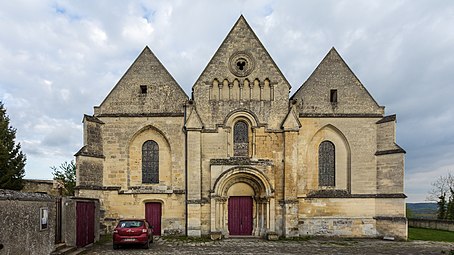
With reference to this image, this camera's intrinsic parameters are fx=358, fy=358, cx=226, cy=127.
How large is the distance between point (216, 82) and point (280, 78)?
12.3 feet

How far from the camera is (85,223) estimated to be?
15945mm

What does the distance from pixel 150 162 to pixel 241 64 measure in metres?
7.98

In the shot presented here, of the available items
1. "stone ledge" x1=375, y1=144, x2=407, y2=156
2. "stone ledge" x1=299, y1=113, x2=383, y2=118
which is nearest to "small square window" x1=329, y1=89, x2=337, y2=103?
"stone ledge" x1=299, y1=113, x2=383, y2=118

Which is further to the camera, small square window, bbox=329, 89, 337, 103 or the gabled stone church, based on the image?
small square window, bbox=329, 89, 337, 103

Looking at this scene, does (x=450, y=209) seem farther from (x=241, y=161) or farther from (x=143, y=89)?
(x=143, y=89)

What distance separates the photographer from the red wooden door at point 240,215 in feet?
67.4

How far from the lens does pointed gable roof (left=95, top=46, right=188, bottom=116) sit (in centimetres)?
2131

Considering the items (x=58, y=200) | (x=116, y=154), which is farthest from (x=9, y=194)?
(x=116, y=154)

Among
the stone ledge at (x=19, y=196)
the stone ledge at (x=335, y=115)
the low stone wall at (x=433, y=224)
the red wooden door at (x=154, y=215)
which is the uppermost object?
the stone ledge at (x=335, y=115)

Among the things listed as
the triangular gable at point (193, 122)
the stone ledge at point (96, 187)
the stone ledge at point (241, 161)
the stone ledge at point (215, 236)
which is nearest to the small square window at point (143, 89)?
the triangular gable at point (193, 122)

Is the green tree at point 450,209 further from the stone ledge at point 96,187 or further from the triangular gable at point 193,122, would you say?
the stone ledge at point 96,187

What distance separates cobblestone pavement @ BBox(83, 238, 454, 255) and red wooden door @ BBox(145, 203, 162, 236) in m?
1.78

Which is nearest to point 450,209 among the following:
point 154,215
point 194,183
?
point 194,183

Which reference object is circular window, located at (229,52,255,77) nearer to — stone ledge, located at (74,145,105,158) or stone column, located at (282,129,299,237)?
stone column, located at (282,129,299,237)
